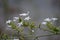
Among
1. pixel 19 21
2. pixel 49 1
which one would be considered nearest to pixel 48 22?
pixel 19 21

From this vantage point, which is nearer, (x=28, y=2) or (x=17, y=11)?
(x=17, y=11)

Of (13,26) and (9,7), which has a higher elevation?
(9,7)

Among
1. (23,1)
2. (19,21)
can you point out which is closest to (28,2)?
(23,1)

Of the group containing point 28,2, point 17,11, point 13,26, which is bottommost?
point 13,26

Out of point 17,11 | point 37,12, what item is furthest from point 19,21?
point 37,12

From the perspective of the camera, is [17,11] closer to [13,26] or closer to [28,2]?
[28,2]

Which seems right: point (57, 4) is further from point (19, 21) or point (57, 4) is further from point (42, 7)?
point (19, 21)

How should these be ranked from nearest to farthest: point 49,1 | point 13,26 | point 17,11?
1. point 13,26
2. point 17,11
3. point 49,1

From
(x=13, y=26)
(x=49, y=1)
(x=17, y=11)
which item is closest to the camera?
(x=13, y=26)

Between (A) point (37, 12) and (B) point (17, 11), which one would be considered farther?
(A) point (37, 12)
